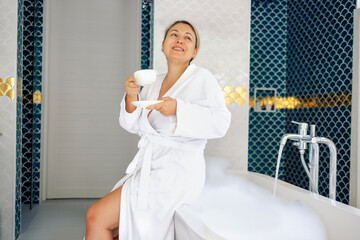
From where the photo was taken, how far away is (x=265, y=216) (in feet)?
6.48

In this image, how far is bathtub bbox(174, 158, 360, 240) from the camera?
142 centimetres

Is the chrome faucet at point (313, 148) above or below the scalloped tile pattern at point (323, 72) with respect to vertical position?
below

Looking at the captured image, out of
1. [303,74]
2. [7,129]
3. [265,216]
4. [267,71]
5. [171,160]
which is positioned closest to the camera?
[171,160]

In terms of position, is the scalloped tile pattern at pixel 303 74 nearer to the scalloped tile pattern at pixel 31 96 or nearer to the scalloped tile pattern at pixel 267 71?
the scalloped tile pattern at pixel 267 71

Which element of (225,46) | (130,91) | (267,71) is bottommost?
(130,91)

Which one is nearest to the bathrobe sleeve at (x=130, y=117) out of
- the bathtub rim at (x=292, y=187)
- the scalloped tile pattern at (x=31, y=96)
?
the bathtub rim at (x=292, y=187)

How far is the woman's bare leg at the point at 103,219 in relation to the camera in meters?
1.43

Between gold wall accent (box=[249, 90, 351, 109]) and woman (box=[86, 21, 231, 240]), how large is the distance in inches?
60.4

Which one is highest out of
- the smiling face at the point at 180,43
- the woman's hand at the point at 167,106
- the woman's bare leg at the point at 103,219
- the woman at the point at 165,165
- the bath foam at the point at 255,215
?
the smiling face at the point at 180,43

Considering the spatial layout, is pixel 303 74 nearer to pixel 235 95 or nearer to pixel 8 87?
pixel 235 95

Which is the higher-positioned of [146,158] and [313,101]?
[313,101]

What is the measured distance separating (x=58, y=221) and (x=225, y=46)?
2.38 metres

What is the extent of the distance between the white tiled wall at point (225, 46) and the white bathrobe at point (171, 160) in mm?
1488

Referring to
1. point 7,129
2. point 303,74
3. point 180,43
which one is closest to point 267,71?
point 303,74
